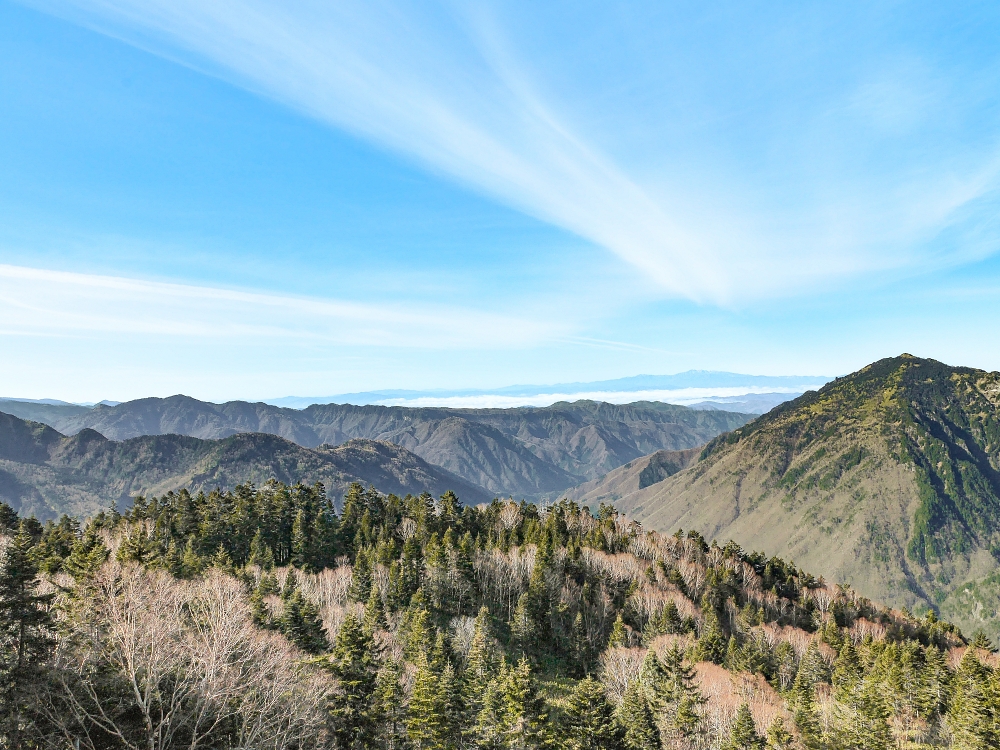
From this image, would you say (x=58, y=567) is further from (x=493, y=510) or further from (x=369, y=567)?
(x=493, y=510)

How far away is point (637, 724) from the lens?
170ft

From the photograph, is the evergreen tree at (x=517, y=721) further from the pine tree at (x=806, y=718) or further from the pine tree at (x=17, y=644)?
the pine tree at (x=17, y=644)

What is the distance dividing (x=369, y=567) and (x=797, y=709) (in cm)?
6705

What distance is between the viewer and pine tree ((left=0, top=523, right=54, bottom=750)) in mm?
26438

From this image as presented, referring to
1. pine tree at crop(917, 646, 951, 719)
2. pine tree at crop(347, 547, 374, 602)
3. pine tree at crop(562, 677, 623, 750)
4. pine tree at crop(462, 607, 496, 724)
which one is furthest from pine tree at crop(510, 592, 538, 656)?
pine tree at crop(917, 646, 951, 719)

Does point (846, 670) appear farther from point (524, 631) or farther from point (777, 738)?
point (524, 631)

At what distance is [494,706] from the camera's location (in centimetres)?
4991

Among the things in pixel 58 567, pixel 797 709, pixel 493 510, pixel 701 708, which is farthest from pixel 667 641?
pixel 58 567

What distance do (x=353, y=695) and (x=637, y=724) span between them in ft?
91.3

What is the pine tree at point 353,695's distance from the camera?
44.5 meters

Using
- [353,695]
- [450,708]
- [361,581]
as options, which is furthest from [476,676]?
[361,581]

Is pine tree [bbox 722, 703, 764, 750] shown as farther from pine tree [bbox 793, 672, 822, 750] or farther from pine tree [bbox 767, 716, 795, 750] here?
pine tree [bbox 793, 672, 822, 750]

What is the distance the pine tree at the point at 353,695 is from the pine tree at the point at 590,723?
17065 millimetres

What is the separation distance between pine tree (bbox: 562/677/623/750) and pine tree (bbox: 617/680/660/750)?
11.2ft
